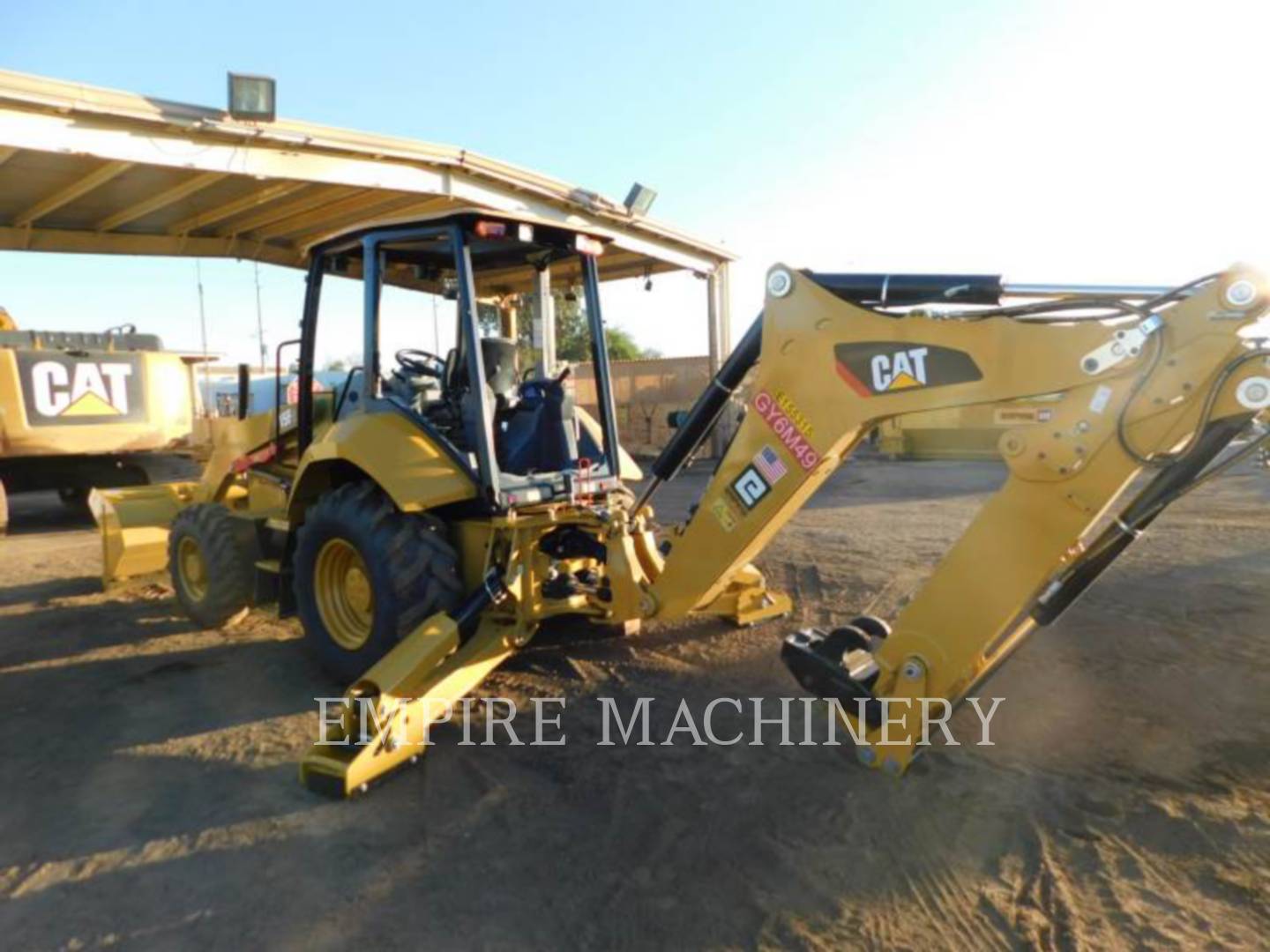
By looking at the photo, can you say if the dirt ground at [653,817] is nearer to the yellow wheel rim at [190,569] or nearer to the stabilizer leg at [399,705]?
the stabilizer leg at [399,705]

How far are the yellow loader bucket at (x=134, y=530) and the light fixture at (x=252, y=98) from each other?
3368 mm

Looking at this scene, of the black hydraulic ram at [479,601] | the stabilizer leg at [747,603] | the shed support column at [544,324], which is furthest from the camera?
the stabilizer leg at [747,603]

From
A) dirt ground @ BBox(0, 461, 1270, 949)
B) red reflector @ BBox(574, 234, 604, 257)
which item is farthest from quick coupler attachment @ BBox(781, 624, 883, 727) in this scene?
red reflector @ BBox(574, 234, 604, 257)

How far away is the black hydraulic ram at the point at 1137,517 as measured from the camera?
2684mm

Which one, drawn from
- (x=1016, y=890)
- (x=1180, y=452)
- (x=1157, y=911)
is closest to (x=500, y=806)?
(x=1016, y=890)

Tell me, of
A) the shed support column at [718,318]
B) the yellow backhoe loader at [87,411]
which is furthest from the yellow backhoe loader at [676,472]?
the shed support column at [718,318]

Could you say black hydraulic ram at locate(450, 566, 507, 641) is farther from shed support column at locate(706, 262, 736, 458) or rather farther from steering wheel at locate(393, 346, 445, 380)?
shed support column at locate(706, 262, 736, 458)

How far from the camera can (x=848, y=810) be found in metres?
3.19

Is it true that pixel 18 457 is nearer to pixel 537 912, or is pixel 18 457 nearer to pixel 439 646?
pixel 439 646

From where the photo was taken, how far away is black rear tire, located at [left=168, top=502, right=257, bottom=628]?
5605mm

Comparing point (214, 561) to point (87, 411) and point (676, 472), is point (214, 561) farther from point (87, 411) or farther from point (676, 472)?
point (87, 411)

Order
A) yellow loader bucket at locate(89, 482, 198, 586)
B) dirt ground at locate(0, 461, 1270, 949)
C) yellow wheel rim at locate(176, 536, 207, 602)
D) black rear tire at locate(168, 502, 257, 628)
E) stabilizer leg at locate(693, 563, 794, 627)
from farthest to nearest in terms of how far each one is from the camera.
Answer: yellow loader bucket at locate(89, 482, 198, 586) → yellow wheel rim at locate(176, 536, 207, 602) → black rear tire at locate(168, 502, 257, 628) → stabilizer leg at locate(693, 563, 794, 627) → dirt ground at locate(0, 461, 1270, 949)

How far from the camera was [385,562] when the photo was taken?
13.9 feet
